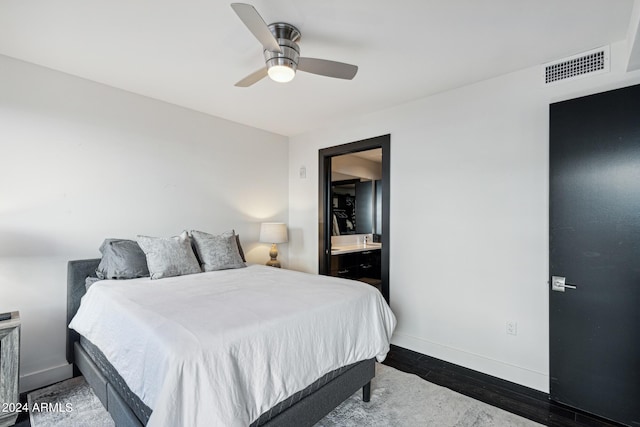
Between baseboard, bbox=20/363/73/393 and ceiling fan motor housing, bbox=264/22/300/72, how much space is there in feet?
9.81

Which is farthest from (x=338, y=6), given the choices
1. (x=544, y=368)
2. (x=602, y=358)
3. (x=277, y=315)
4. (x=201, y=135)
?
(x=544, y=368)

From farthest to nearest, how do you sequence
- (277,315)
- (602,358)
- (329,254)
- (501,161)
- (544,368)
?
1. (329,254)
2. (501,161)
3. (544,368)
4. (602,358)
5. (277,315)

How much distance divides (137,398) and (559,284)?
2810 mm

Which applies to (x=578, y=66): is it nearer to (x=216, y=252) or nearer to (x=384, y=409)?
(x=384, y=409)

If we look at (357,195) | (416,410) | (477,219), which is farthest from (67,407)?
(357,195)

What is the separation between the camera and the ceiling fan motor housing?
1.93m

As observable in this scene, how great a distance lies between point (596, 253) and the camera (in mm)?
2100

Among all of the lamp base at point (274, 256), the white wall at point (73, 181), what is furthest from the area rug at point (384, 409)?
the lamp base at point (274, 256)

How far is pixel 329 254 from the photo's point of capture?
4.23 metres

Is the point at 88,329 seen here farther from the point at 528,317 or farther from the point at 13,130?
the point at 528,317

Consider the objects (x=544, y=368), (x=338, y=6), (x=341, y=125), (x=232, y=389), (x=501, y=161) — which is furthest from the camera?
(x=341, y=125)

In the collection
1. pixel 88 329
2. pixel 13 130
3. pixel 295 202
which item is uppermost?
pixel 13 130

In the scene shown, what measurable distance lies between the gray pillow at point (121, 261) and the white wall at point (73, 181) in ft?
0.94

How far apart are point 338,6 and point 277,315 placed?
1831mm
